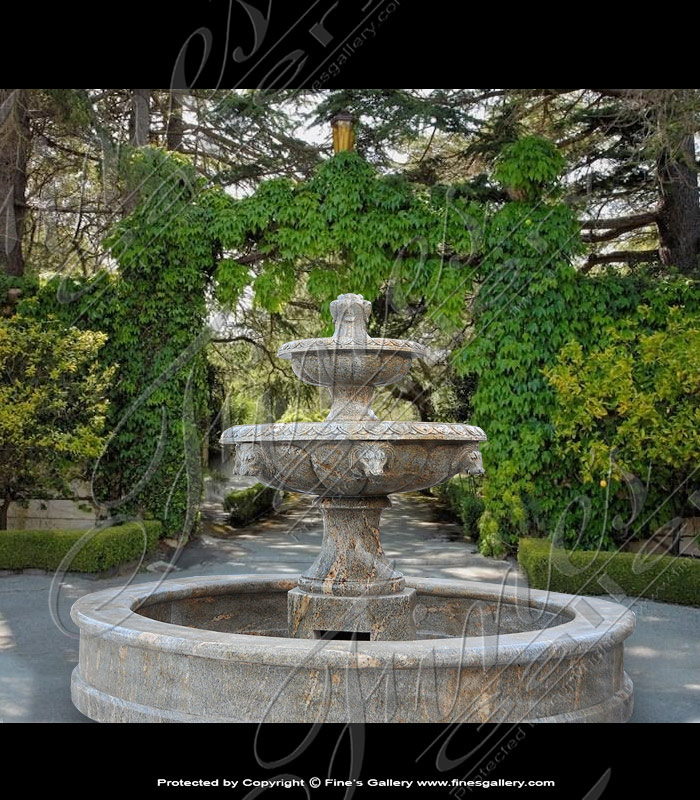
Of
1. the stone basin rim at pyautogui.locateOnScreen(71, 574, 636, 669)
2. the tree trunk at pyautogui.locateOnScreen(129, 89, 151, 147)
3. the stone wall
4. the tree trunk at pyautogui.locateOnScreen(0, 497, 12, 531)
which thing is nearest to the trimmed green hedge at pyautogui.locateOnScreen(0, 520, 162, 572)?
the tree trunk at pyautogui.locateOnScreen(0, 497, 12, 531)

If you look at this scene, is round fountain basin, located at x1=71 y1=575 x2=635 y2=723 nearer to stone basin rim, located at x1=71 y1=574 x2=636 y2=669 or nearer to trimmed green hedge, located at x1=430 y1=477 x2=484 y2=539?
stone basin rim, located at x1=71 y1=574 x2=636 y2=669

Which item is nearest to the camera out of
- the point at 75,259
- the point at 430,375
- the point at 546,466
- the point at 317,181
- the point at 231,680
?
the point at 231,680

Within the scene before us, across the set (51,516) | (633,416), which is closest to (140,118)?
(51,516)

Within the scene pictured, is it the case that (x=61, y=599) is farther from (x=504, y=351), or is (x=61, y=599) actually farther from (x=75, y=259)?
(x=75, y=259)

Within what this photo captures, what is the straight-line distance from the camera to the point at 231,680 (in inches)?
170

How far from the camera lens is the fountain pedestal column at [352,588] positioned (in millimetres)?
5559

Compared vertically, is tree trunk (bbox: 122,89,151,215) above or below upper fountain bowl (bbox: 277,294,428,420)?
above

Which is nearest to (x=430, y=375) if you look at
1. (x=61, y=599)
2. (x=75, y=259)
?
(x=75, y=259)

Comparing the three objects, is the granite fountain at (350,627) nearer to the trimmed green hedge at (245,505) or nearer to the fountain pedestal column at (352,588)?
the fountain pedestal column at (352,588)

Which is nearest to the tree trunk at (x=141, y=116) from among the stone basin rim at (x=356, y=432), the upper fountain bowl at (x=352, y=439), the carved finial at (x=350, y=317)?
the carved finial at (x=350, y=317)

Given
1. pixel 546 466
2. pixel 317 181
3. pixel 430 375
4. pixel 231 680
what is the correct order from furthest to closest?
pixel 430 375 < pixel 317 181 < pixel 546 466 < pixel 231 680

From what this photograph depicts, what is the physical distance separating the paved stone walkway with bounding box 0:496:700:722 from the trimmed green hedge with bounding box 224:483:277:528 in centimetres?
35

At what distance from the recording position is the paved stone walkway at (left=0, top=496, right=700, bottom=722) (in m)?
5.36
